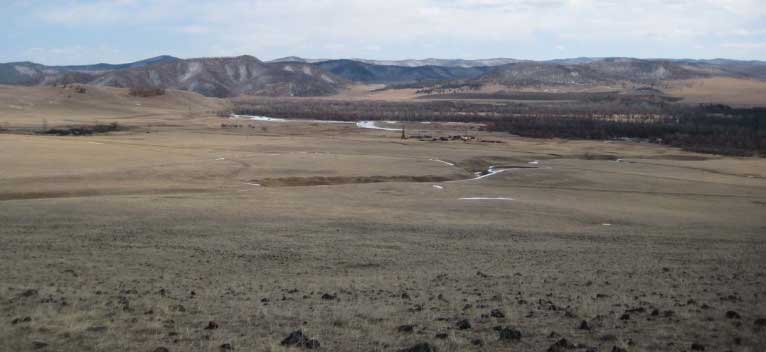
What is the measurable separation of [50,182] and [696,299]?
43.1 m

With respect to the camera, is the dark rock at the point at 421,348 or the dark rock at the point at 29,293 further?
the dark rock at the point at 29,293

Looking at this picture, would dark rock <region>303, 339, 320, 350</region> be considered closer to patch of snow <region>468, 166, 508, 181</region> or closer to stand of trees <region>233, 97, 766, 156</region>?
patch of snow <region>468, 166, 508, 181</region>

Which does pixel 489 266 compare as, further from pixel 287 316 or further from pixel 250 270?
pixel 287 316

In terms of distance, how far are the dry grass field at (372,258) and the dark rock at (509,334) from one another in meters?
0.05

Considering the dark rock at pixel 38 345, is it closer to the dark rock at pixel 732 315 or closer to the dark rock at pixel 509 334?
the dark rock at pixel 509 334

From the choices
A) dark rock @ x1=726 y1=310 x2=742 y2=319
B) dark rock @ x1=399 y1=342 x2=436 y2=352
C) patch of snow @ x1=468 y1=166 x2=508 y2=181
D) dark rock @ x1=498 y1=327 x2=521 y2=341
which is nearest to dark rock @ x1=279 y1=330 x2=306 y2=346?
dark rock @ x1=399 y1=342 x2=436 y2=352

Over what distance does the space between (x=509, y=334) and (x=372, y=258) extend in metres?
11.5

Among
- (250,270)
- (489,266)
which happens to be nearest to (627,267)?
(489,266)

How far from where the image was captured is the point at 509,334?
12.8 m

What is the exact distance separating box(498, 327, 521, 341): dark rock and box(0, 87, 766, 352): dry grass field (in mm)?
47

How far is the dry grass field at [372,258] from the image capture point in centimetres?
1316

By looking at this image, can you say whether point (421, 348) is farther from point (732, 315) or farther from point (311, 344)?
point (732, 315)

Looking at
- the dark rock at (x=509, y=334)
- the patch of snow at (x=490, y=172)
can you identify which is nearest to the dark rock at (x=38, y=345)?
the dark rock at (x=509, y=334)

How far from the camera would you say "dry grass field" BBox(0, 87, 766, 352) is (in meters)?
13.2
